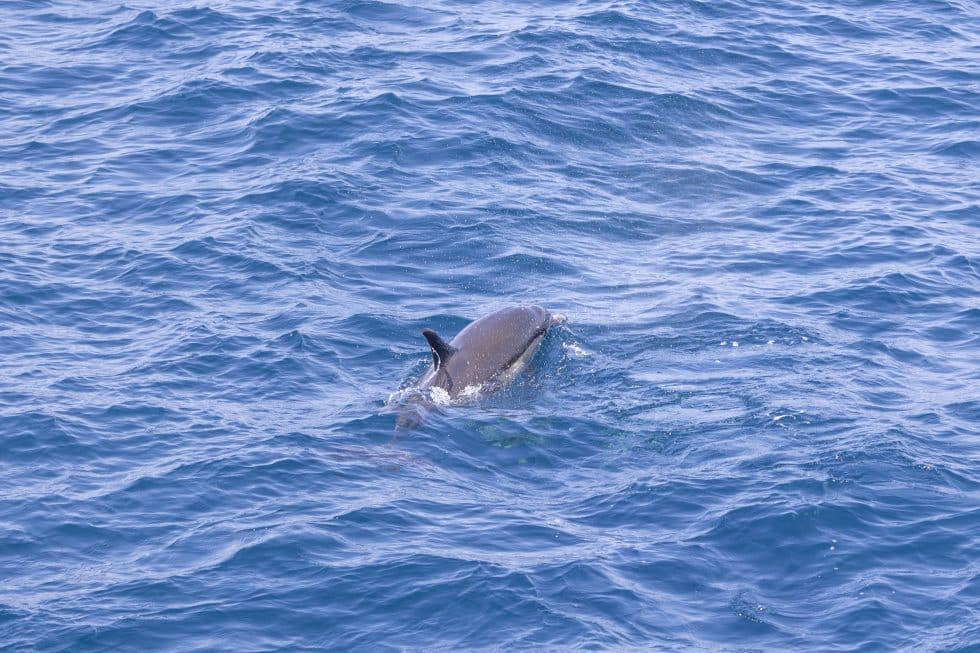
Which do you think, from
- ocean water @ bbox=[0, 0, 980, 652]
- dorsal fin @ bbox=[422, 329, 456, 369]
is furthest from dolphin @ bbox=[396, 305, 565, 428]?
ocean water @ bbox=[0, 0, 980, 652]

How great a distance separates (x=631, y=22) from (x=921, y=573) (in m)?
27.6

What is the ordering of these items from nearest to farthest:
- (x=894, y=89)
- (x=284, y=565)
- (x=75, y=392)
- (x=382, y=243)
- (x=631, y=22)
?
(x=284, y=565)
(x=75, y=392)
(x=382, y=243)
(x=894, y=89)
(x=631, y=22)

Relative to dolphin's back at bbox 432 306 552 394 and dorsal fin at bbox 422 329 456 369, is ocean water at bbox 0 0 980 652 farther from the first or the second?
dorsal fin at bbox 422 329 456 369

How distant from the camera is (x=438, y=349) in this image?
2448 cm

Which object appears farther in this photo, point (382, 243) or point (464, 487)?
point (382, 243)

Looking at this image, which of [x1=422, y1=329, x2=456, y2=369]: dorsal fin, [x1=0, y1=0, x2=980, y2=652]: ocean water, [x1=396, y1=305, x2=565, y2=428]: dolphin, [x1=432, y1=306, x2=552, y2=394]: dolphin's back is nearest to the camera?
[x1=0, y1=0, x2=980, y2=652]: ocean water

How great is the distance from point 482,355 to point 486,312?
301 cm

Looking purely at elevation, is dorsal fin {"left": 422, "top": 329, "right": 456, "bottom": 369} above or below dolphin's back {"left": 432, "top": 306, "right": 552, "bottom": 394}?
above

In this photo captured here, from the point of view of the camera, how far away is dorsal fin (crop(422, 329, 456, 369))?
78.8 feet

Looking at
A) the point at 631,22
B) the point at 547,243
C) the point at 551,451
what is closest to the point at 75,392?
the point at 551,451

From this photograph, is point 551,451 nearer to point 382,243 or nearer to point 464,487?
point 464,487

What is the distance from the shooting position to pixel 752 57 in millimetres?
42438

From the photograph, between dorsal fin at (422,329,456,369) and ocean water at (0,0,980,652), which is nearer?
ocean water at (0,0,980,652)

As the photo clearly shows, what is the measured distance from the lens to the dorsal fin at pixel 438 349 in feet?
78.8
